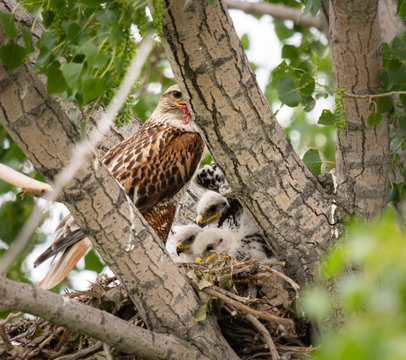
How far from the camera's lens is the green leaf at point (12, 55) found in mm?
1571

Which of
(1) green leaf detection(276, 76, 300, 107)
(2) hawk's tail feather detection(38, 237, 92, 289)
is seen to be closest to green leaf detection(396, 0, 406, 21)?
(1) green leaf detection(276, 76, 300, 107)

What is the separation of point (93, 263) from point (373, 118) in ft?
8.34

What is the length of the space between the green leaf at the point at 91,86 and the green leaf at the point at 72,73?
2 centimetres

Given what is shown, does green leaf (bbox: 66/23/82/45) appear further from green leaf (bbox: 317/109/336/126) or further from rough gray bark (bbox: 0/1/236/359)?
green leaf (bbox: 317/109/336/126)

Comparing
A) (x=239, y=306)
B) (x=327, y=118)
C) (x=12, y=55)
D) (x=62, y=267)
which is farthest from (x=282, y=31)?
(x=12, y=55)

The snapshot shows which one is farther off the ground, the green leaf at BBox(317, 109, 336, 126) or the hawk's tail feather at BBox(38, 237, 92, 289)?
the green leaf at BBox(317, 109, 336, 126)

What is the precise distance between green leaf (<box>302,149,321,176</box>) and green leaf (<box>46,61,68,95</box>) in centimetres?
157

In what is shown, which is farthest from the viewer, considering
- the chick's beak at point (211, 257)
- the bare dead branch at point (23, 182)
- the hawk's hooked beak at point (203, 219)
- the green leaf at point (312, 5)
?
the hawk's hooked beak at point (203, 219)

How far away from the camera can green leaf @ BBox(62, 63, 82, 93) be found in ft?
5.00

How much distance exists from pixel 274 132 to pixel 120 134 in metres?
1.94

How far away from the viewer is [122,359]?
234cm

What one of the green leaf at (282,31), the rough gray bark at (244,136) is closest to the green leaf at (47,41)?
A: the rough gray bark at (244,136)

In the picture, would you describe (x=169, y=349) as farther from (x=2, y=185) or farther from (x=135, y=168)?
(x=2, y=185)

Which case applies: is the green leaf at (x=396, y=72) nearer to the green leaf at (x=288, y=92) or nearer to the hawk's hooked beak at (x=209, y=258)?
the green leaf at (x=288, y=92)
